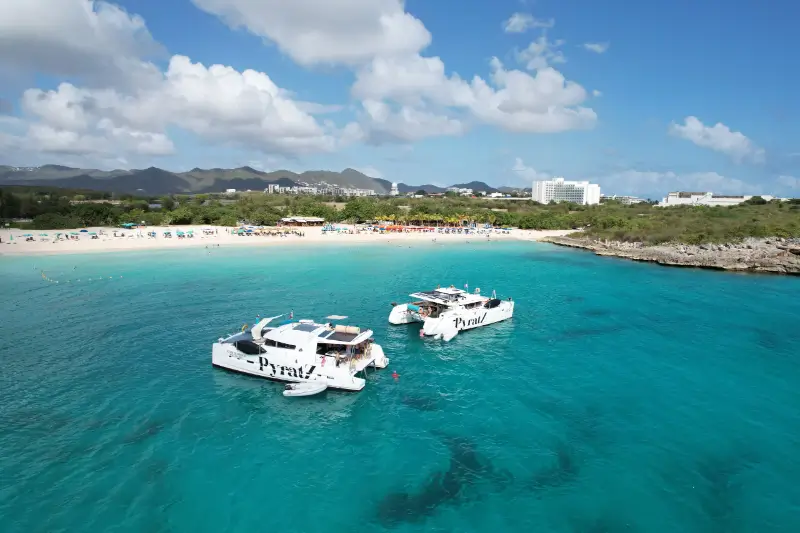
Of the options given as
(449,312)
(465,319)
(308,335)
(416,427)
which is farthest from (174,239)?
(416,427)

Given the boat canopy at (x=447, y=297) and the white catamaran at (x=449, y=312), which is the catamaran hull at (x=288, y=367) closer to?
the white catamaran at (x=449, y=312)

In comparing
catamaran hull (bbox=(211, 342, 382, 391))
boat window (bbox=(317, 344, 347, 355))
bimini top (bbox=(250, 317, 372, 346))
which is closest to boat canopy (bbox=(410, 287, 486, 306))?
catamaran hull (bbox=(211, 342, 382, 391))

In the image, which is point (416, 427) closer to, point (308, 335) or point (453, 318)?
point (308, 335)

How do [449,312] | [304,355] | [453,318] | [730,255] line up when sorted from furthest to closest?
[730,255] → [449,312] → [453,318] → [304,355]

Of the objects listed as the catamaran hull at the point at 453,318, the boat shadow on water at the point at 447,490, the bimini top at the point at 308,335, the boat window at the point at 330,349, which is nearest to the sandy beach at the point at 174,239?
the catamaran hull at the point at 453,318

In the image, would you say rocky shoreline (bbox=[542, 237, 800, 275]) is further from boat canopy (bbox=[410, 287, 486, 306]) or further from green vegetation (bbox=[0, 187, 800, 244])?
boat canopy (bbox=[410, 287, 486, 306])
